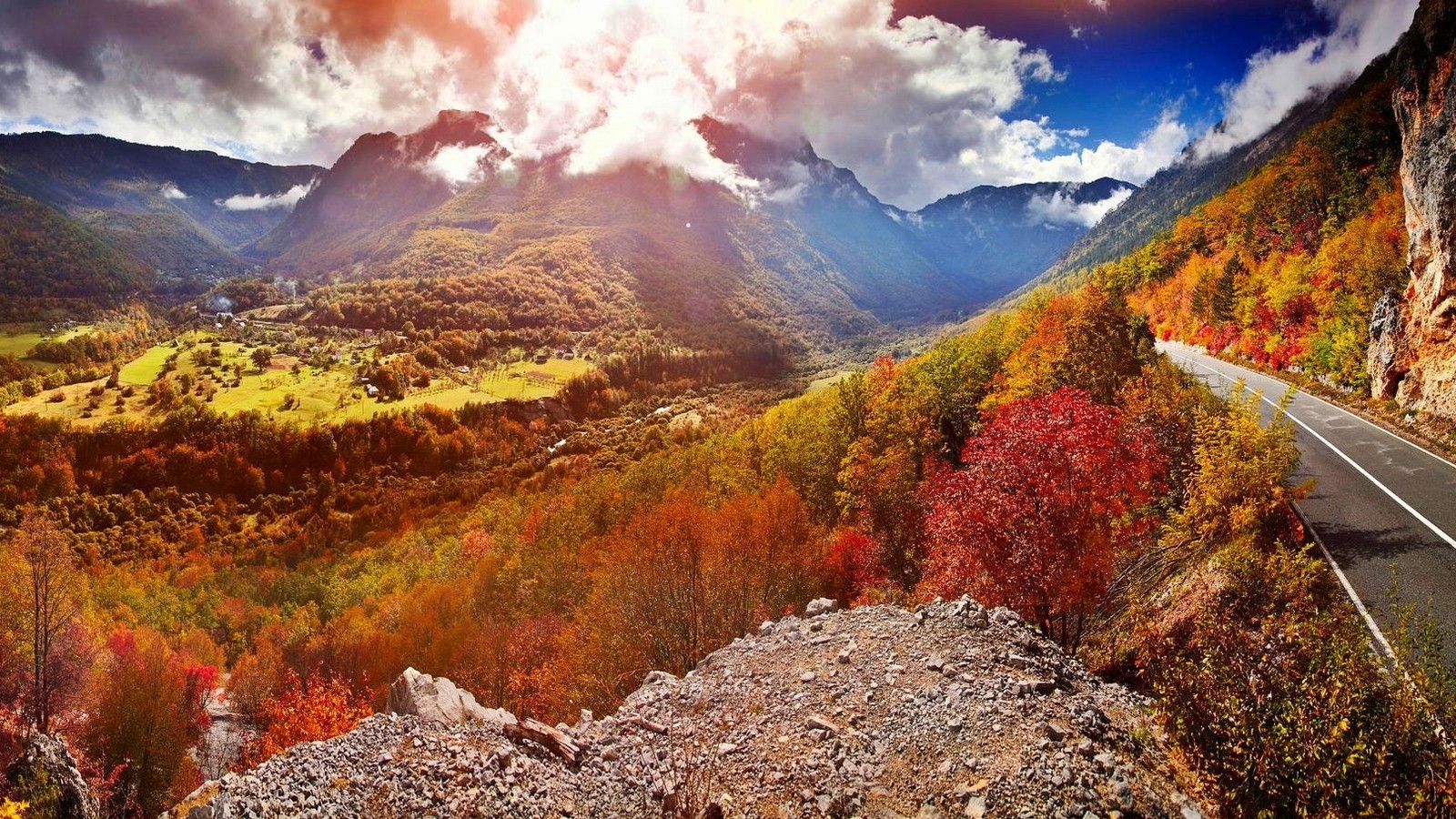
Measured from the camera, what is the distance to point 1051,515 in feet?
63.3

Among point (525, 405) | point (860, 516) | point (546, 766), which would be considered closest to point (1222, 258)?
point (860, 516)

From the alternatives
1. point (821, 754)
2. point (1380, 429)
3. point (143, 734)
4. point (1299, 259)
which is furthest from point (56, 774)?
point (1299, 259)

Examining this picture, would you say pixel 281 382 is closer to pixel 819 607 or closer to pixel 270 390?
pixel 270 390

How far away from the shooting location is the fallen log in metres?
14.2

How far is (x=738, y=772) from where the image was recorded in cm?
1273

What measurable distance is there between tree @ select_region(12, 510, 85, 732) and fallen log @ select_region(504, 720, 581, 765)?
46.7 m

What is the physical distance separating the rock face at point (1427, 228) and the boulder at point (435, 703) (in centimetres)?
4194

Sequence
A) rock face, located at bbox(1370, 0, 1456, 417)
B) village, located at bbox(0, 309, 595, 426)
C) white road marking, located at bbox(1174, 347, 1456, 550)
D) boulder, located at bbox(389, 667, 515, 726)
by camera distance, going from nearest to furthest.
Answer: boulder, located at bbox(389, 667, 515, 726) → white road marking, located at bbox(1174, 347, 1456, 550) → rock face, located at bbox(1370, 0, 1456, 417) → village, located at bbox(0, 309, 595, 426)

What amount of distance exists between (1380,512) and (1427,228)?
69.0 feet

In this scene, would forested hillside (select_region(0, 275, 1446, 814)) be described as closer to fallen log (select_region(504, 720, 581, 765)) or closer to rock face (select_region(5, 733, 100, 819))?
fallen log (select_region(504, 720, 581, 765))

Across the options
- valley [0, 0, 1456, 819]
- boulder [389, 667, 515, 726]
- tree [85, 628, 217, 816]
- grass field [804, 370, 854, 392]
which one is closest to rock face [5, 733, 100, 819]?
valley [0, 0, 1456, 819]

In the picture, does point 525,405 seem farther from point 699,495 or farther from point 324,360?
point 699,495

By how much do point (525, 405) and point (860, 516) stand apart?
147840 mm

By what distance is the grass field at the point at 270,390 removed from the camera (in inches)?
5615
